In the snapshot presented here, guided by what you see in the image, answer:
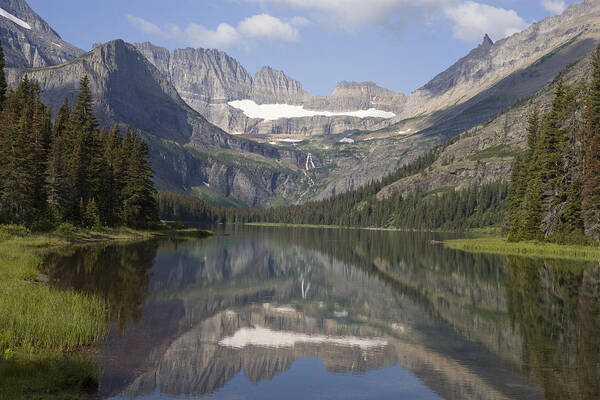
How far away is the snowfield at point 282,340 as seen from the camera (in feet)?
91.1

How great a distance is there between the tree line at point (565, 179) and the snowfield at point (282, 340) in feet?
238

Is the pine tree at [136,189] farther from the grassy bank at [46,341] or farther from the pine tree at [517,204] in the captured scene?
the pine tree at [517,204]

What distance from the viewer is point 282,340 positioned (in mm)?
29125

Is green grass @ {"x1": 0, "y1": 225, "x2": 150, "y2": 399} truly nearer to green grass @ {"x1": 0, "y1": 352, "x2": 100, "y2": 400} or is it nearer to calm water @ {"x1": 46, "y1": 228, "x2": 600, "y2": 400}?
green grass @ {"x1": 0, "y1": 352, "x2": 100, "y2": 400}

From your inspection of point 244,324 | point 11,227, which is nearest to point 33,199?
point 11,227

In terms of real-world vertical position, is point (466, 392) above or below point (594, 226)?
below

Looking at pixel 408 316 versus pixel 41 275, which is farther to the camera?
pixel 41 275

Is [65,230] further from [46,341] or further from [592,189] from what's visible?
[592,189]

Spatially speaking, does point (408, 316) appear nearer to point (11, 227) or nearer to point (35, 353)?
point (35, 353)

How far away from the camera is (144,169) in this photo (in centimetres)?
11806

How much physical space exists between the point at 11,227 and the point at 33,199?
9.52m

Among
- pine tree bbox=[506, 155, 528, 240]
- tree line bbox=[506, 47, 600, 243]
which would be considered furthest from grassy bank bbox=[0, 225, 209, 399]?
pine tree bbox=[506, 155, 528, 240]

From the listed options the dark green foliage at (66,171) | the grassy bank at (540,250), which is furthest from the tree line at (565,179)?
the dark green foliage at (66,171)

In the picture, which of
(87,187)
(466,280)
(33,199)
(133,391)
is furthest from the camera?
(87,187)
